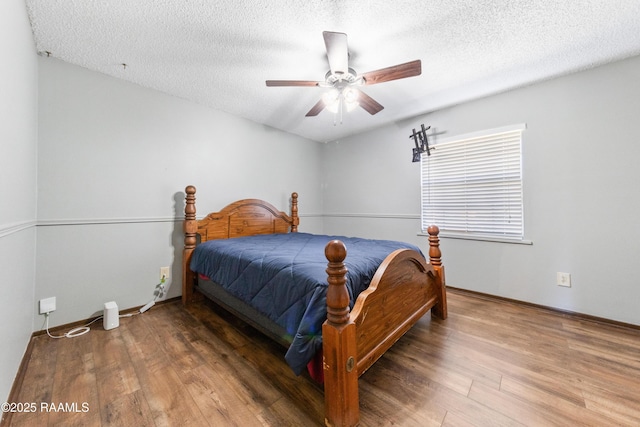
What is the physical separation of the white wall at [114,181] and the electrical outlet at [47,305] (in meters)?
0.04

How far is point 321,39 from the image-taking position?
1.74 m

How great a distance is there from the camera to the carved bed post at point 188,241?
2.48m

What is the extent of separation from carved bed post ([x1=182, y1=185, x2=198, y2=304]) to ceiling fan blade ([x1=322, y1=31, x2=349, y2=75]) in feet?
6.08

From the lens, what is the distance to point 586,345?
170cm

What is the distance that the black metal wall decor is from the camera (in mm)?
3020

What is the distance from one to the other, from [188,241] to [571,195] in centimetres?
374

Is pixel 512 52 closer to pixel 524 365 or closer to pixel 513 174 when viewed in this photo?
pixel 513 174

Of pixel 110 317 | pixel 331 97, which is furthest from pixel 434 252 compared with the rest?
pixel 110 317

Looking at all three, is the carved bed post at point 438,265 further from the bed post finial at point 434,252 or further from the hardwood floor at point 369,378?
the hardwood floor at point 369,378

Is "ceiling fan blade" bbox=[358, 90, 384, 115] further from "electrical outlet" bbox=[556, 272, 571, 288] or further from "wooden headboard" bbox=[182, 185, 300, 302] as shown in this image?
"electrical outlet" bbox=[556, 272, 571, 288]

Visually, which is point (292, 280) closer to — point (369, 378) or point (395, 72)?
point (369, 378)

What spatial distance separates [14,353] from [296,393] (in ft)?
5.15

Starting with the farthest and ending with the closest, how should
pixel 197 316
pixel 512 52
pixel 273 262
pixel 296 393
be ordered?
1. pixel 197 316
2. pixel 512 52
3. pixel 273 262
4. pixel 296 393

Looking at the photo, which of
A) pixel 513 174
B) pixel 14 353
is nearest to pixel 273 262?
pixel 14 353
